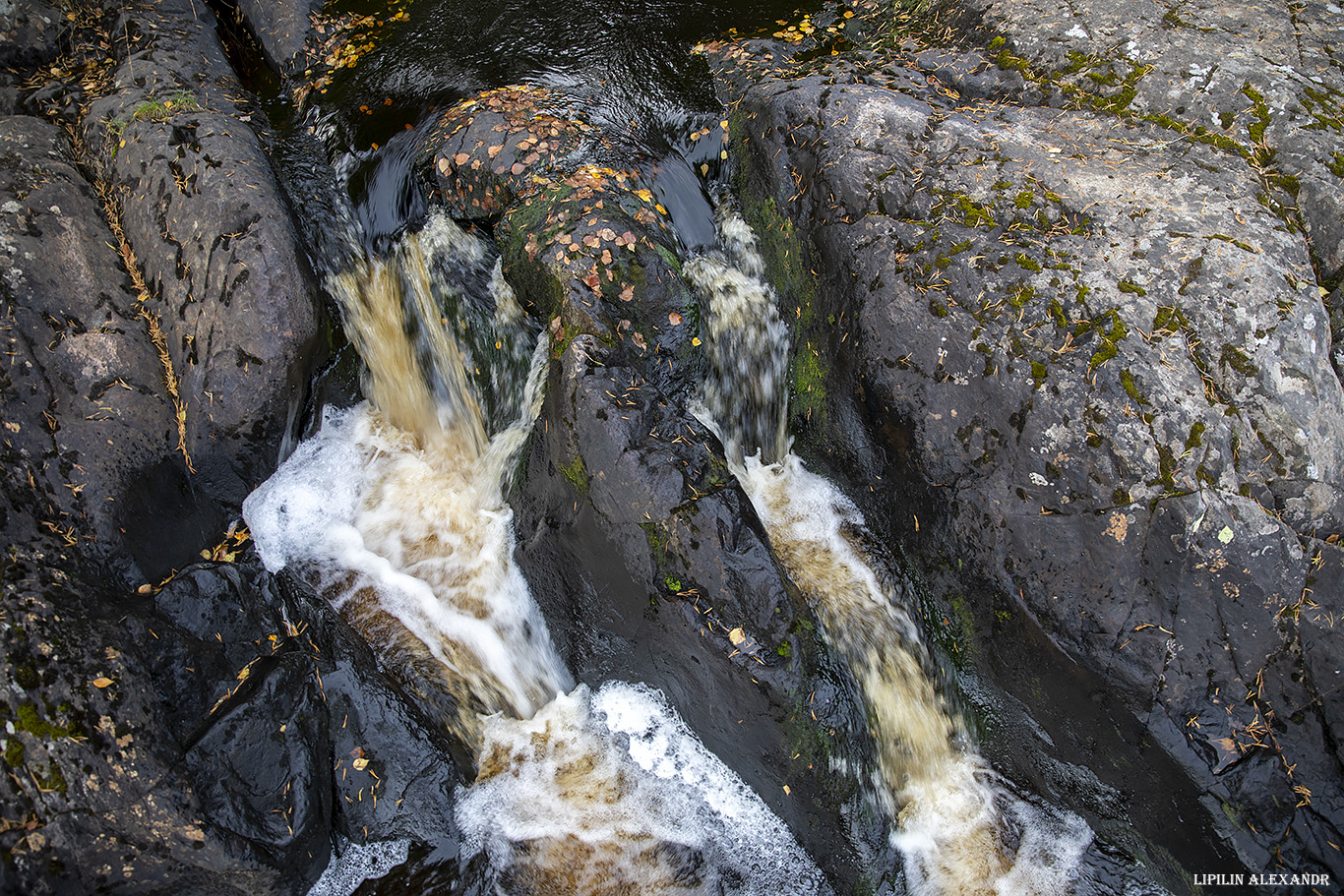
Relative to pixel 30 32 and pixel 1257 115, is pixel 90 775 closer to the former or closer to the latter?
pixel 30 32

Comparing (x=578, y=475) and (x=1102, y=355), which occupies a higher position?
(x=578, y=475)

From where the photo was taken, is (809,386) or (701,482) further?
(809,386)

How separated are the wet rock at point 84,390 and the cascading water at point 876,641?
14.0 ft

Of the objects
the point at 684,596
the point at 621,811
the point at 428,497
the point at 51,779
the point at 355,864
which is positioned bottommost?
the point at 621,811

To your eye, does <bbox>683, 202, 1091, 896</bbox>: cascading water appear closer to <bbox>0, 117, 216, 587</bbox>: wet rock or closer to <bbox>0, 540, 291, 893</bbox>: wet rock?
<bbox>0, 540, 291, 893</bbox>: wet rock

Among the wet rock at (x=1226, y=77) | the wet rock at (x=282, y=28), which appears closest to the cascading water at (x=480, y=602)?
the wet rock at (x=282, y=28)

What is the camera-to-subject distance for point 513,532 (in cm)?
516

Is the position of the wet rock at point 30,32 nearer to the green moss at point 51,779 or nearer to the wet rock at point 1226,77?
the green moss at point 51,779

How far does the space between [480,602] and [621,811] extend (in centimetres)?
178

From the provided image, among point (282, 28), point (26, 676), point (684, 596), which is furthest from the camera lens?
point (282, 28)

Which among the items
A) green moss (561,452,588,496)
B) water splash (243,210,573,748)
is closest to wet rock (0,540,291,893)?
water splash (243,210,573,748)

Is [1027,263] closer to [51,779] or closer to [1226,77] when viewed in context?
[1226,77]

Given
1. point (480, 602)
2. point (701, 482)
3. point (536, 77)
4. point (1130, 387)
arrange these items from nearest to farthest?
point (1130, 387) → point (701, 482) → point (480, 602) → point (536, 77)

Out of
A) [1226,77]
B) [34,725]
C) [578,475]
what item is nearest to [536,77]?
[578,475]
